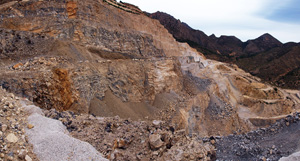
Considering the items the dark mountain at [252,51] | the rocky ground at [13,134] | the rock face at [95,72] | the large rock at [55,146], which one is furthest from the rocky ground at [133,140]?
the dark mountain at [252,51]

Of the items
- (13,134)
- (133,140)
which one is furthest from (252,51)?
(13,134)

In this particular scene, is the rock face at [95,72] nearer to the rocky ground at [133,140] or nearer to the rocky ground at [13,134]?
the rocky ground at [13,134]

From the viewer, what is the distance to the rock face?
30.7 feet

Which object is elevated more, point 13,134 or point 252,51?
point 252,51

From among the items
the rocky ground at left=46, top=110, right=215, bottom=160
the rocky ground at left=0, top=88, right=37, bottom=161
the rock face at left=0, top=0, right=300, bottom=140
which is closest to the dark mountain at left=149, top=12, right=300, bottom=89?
the rock face at left=0, top=0, right=300, bottom=140

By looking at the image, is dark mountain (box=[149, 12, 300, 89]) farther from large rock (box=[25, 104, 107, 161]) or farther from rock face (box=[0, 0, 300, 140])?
large rock (box=[25, 104, 107, 161])

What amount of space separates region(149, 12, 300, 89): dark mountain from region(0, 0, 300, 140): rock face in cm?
3712

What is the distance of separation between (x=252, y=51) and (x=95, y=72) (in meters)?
101

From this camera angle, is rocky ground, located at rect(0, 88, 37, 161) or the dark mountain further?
the dark mountain

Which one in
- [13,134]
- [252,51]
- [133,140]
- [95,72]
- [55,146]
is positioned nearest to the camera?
[13,134]

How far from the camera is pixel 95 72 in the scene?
11.7 meters

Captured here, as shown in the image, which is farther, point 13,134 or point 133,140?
point 133,140

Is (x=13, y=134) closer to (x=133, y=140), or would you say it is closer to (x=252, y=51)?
(x=133, y=140)

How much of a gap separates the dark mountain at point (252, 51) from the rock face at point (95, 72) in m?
37.1
